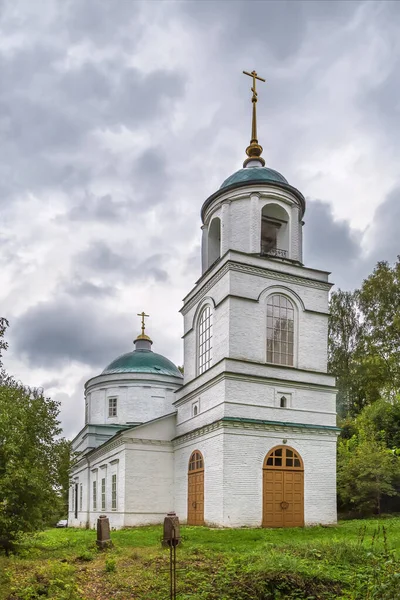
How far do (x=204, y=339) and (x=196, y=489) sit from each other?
5.70m

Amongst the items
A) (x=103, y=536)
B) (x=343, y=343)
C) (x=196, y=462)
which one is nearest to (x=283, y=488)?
(x=196, y=462)

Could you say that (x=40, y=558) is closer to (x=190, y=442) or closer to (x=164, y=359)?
(x=190, y=442)

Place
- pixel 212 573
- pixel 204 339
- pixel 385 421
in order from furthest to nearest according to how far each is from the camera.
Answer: pixel 385 421, pixel 204 339, pixel 212 573

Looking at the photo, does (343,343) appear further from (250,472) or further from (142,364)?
(250,472)

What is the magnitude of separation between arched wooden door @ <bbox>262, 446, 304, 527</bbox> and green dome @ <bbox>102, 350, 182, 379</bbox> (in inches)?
656

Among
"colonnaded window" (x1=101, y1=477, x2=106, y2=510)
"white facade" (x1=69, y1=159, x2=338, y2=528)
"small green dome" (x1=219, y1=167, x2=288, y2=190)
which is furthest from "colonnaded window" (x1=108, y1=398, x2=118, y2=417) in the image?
"small green dome" (x1=219, y1=167, x2=288, y2=190)

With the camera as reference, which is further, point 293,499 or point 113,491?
point 113,491

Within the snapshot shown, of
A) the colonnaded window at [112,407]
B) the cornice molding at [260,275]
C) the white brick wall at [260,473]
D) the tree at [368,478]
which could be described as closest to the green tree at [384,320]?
the tree at [368,478]

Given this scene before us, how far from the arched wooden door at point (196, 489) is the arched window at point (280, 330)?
4.58m

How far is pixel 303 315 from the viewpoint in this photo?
2192cm

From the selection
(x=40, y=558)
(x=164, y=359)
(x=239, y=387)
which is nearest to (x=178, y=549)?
(x=40, y=558)

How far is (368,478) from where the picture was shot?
22719 mm

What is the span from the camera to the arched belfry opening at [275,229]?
23.4 meters

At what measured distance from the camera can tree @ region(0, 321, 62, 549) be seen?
41.6 ft
